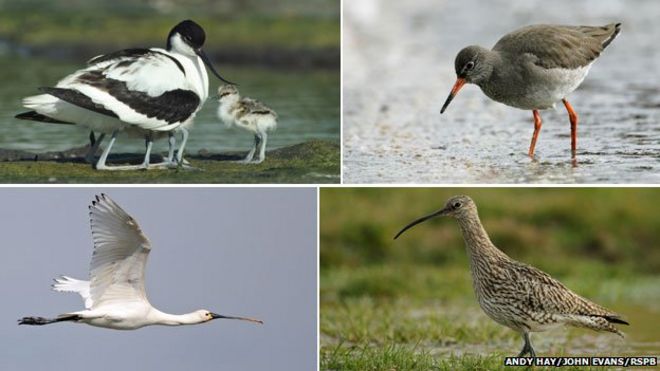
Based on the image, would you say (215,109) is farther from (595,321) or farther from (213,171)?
(595,321)

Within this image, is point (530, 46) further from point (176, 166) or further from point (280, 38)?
point (280, 38)

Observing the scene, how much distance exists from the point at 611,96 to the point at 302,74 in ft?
7.59

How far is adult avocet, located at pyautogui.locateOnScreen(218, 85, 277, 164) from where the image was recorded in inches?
270

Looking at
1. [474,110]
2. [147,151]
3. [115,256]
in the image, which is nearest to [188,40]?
[147,151]

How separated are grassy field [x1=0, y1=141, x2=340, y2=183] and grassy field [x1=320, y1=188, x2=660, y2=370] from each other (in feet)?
2.91

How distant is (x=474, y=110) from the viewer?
819 cm

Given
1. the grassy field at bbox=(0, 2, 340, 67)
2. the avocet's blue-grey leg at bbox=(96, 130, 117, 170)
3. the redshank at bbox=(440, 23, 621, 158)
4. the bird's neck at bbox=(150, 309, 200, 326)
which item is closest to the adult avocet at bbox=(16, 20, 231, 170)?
the avocet's blue-grey leg at bbox=(96, 130, 117, 170)

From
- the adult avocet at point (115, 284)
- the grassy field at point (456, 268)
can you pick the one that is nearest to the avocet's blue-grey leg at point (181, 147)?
the adult avocet at point (115, 284)

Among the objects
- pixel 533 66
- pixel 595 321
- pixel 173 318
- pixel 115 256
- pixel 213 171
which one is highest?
pixel 533 66

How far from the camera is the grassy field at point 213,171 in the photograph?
260 inches

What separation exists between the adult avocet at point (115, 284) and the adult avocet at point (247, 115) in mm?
877

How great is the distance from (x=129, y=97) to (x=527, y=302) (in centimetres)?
233

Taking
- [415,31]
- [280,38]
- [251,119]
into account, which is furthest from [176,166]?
[415,31]

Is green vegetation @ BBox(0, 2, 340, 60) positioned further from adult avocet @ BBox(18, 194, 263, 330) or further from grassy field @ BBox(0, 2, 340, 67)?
adult avocet @ BBox(18, 194, 263, 330)
